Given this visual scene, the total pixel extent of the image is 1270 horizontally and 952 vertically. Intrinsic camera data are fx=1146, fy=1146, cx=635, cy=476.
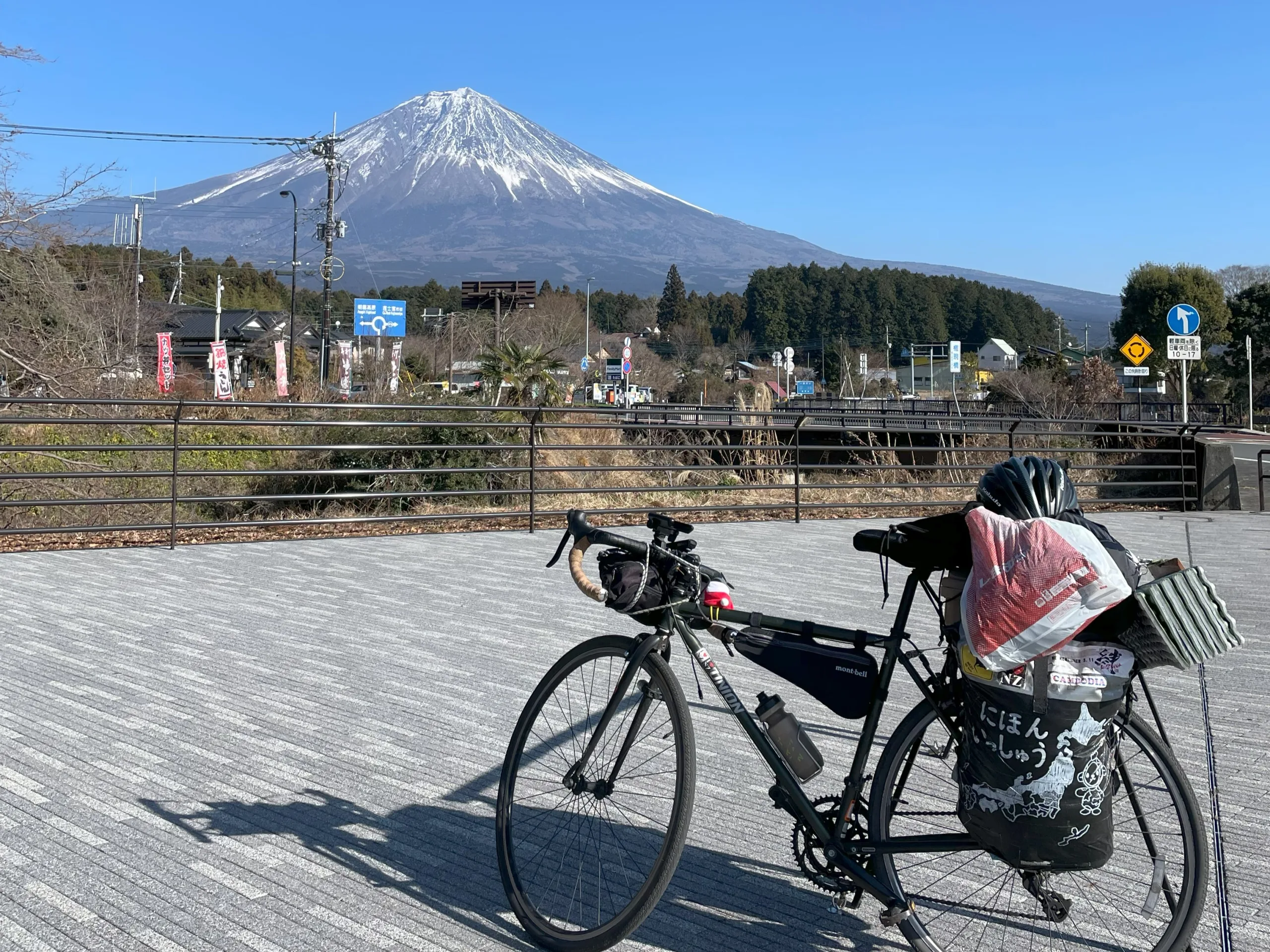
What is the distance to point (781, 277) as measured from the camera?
127062mm

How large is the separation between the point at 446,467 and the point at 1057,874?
11.5 m

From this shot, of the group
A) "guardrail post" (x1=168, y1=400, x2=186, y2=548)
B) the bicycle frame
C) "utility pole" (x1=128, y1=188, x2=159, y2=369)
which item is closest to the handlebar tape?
the bicycle frame

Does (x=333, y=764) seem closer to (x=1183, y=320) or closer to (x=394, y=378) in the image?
(x=394, y=378)

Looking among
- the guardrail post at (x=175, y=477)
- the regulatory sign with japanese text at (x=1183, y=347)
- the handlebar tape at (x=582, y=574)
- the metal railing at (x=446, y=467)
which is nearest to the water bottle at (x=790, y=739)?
the handlebar tape at (x=582, y=574)

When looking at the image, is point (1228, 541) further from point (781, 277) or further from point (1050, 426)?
point (781, 277)

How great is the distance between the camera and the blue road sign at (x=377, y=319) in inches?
1238

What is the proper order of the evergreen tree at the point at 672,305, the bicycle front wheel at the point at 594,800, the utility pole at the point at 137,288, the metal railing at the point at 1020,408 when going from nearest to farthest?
the bicycle front wheel at the point at 594,800 → the utility pole at the point at 137,288 → the metal railing at the point at 1020,408 → the evergreen tree at the point at 672,305

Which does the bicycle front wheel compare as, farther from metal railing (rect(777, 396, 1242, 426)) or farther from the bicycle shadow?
metal railing (rect(777, 396, 1242, 426))

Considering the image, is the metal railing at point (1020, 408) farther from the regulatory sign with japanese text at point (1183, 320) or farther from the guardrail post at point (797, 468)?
the guardrail post at point (797, 468)

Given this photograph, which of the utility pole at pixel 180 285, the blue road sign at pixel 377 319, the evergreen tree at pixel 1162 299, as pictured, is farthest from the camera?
the utility pole at pixel 180 285

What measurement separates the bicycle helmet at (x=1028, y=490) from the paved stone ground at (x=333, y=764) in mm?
1333

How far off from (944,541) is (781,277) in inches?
5009

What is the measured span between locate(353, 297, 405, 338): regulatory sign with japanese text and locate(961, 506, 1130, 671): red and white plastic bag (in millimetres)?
29543

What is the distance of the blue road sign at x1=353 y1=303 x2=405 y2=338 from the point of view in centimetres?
3145
